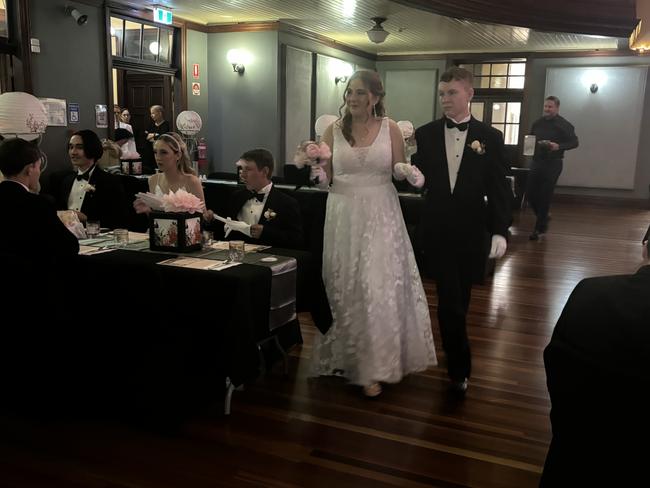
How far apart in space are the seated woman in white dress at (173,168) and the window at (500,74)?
10.4 meters

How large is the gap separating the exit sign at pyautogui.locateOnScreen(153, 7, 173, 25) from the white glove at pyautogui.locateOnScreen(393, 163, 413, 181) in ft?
21.9

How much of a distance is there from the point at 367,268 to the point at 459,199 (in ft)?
1.98

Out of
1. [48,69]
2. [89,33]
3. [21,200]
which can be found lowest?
[21,200]

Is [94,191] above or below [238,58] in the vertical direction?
below

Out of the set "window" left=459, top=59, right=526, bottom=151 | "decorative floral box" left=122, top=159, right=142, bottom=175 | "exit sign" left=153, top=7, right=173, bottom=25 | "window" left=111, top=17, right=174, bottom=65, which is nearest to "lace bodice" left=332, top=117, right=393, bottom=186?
"decorative floral box" left=122, top=159, right=142, bottom=175

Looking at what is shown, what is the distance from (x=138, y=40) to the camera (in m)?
9.20

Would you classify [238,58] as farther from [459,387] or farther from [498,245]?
[459,387]

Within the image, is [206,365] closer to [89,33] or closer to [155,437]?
[155,437]

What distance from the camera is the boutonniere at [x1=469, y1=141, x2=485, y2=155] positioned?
316 cm

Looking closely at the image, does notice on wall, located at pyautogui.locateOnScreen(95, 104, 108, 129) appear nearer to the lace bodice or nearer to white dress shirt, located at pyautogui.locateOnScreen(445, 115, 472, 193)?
the lace bodice

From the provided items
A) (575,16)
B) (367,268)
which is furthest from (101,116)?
(575,16)

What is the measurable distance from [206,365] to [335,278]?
834 millimetres

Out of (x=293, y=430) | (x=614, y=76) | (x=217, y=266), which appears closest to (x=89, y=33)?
(x=217, y=266)

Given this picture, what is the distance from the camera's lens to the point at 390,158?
336 centimetres
